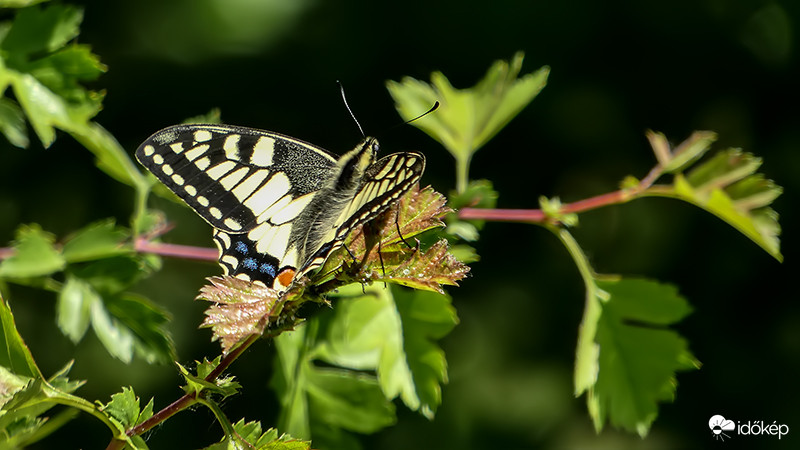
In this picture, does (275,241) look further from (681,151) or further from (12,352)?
(681,151)

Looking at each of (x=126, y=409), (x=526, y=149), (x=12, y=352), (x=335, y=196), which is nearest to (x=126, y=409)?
(x=126, y=409)

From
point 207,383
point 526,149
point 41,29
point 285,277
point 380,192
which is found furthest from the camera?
point 526,149

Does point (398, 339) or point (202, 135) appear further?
point (202, 135)

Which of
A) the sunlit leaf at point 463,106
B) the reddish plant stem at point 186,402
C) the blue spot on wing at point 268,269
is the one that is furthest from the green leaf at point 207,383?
the sunlit leaf at point 463,106

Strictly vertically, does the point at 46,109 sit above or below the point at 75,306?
above

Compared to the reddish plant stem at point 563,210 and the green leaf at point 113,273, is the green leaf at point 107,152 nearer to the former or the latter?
the green leaf at point 113,273

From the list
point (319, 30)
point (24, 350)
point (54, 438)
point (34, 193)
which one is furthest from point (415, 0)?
point (24, 350)

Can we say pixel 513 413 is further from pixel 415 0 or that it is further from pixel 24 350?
pixel 24 350
